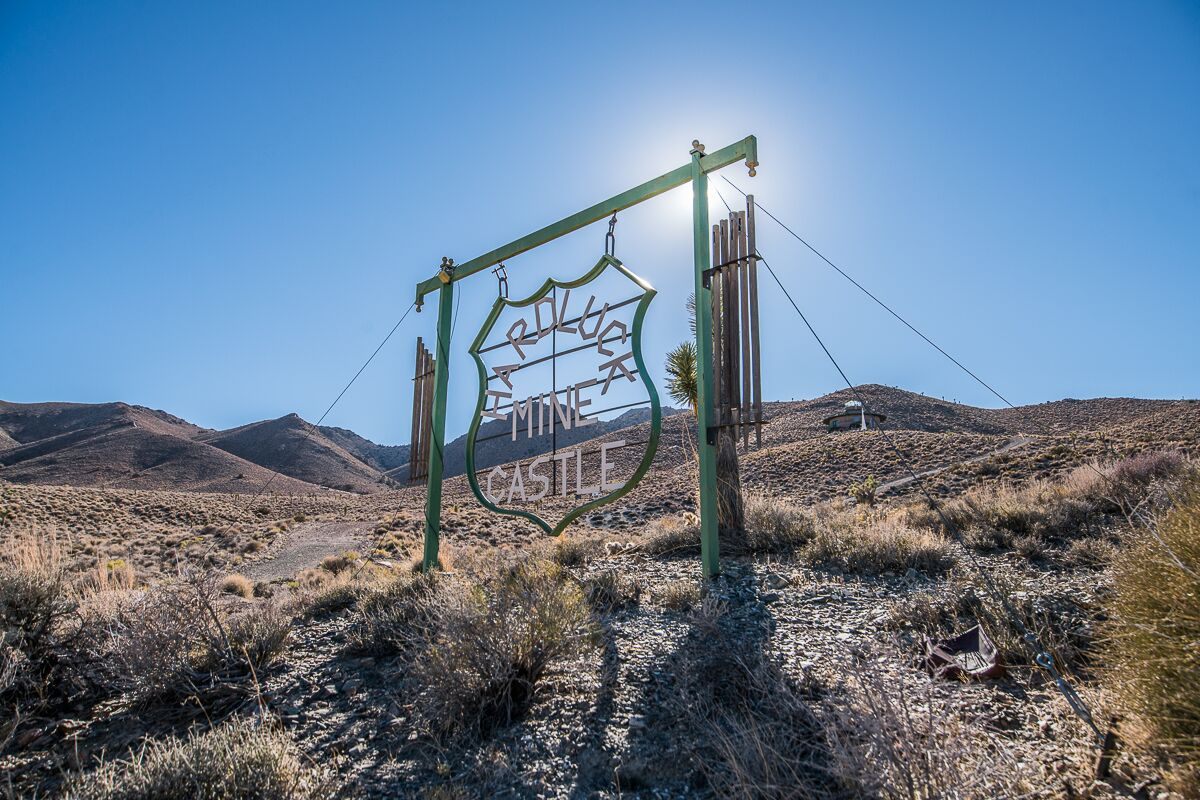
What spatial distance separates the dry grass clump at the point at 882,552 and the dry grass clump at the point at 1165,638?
3510 millimetres

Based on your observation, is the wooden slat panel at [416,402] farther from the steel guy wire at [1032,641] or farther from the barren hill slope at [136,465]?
the barren hill slope at [136,465]

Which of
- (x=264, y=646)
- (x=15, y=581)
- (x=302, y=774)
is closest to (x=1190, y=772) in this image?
(x=302, y=774)

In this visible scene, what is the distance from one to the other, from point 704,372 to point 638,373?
0.71 m

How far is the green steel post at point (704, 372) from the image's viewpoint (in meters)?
6.58

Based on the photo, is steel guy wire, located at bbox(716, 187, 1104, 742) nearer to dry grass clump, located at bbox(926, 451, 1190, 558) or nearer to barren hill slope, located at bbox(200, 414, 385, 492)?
dry grass clump, located at bbox(926, 451, 1190, 558)

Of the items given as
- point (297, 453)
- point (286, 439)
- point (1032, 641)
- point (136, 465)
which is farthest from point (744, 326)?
point (286, 439)

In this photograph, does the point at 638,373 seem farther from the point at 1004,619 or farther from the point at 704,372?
the point at 1004,619

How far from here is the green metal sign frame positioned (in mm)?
6664

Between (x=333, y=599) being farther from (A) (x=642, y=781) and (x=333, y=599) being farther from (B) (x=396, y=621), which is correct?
(A) (x=642, y=781)

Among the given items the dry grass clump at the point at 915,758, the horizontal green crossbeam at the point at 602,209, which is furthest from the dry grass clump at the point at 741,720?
the horizontal green crossbeam at the point at 602,209

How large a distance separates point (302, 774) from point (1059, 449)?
23.5 metres

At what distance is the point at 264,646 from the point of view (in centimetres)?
537

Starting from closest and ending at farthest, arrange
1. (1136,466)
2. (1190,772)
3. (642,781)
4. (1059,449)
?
(1190,772) → (642,781) → (1136,466) → (1059,449)

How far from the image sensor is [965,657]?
3.90 m
